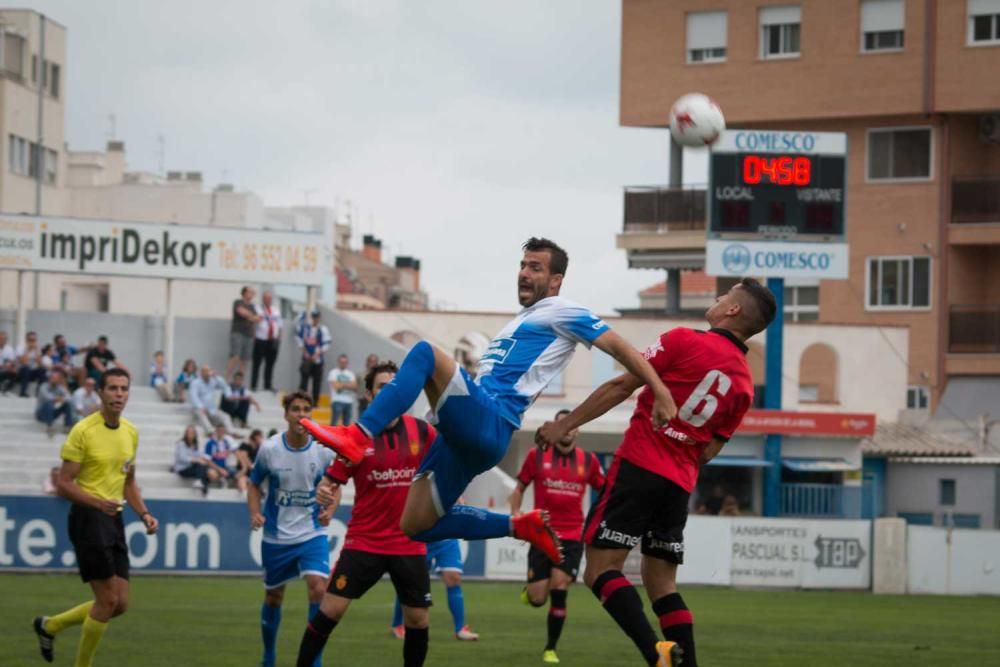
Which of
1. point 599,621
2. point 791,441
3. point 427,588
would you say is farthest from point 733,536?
point 427,588

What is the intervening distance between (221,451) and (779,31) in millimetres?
26153

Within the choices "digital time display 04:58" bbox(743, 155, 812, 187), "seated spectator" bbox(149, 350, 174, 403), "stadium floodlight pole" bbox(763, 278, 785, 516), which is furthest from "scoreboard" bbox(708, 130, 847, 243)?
"seated spectator" bbox(149, 350, 174, 403)

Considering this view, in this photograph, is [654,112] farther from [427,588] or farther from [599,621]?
[427,588]

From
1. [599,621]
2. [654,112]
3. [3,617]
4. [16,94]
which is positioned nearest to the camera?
[3,617]

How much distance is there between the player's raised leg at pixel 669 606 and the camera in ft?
34.0

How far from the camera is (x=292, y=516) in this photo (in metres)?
14.1

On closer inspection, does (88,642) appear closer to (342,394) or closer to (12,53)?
(342,394)

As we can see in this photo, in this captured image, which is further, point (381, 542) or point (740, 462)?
point (740, 462)

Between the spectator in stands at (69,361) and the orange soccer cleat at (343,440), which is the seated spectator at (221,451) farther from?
the orange soccer cleat at (343,440)

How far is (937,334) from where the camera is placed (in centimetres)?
4953

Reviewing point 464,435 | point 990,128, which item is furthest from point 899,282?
point 464,435

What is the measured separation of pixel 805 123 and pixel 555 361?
4157 centimetres

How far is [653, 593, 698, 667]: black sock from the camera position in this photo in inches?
406

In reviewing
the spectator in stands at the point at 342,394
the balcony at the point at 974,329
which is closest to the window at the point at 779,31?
the balcony at the point at 974,329
